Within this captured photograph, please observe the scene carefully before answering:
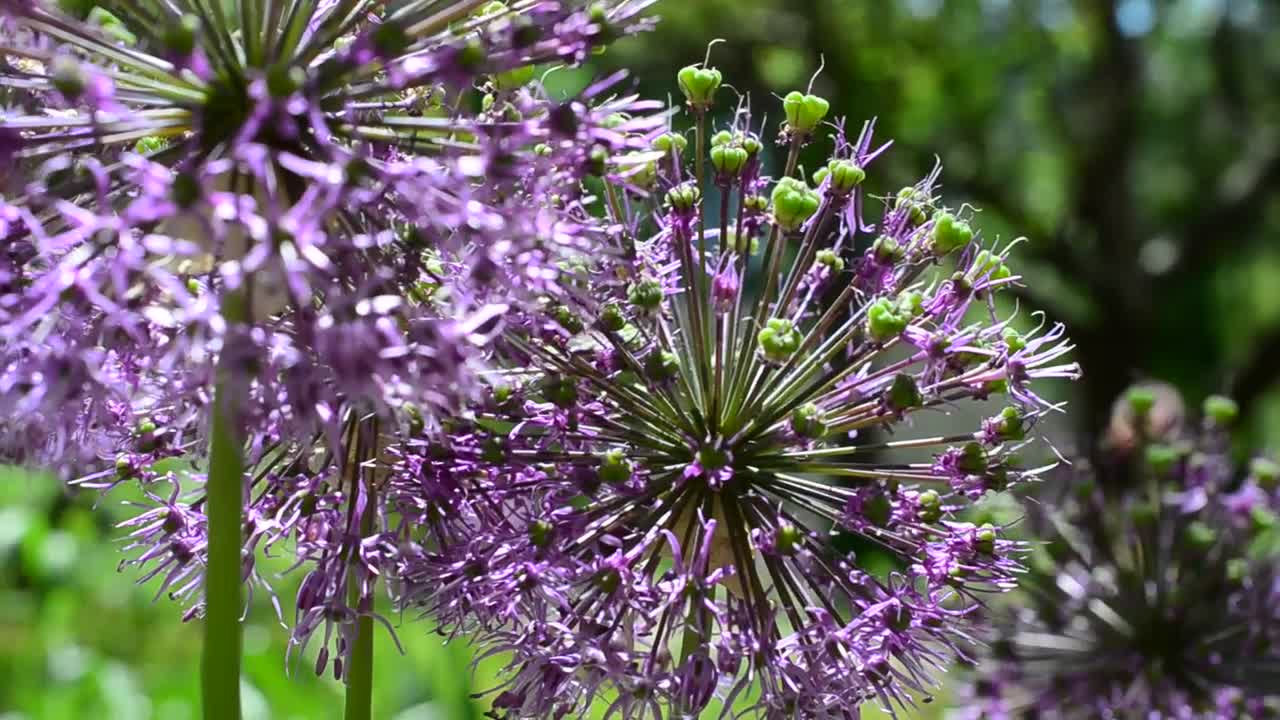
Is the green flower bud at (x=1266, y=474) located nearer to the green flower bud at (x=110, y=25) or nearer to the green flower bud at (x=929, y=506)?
the green flower bud at (x=929, y=506)

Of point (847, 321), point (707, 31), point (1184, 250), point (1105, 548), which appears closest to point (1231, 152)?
point (1184, 250)

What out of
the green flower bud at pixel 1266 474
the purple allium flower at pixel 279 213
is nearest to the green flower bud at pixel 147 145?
the purple allium flower at pixel 279 213

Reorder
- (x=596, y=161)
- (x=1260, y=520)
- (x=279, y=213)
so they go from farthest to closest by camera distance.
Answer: (x=1260, y=520)
(x=596, y=161)
(x=279, y=213)

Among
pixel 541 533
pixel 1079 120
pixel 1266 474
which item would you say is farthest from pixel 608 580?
pixel 1079 120

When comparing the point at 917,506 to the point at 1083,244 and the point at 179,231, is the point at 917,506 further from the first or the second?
the point at 1083,244

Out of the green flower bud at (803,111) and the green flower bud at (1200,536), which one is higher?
the green flower bud at (803,111)

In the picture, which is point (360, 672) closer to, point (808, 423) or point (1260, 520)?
point (808, 423)

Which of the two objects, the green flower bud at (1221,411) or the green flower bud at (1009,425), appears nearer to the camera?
the green flower bud at (1009,425)
